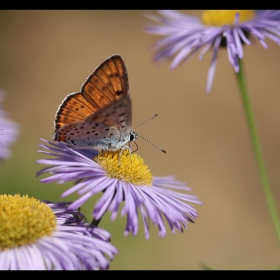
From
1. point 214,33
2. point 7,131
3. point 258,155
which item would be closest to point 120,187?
point 258,155

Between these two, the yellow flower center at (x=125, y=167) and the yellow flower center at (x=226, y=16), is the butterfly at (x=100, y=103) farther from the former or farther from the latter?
the yellow flower center at (x=226, y=16)

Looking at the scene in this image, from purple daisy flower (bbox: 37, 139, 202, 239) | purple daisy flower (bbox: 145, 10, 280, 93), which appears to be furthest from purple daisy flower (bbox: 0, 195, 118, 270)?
purple daisy flower (bbox: 145, 10, 280, 93)

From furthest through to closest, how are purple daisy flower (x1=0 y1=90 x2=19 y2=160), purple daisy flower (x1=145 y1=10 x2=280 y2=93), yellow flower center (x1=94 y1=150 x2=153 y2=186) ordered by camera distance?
purple daisy flower (x1=145 y1=10 x2=280 y2=93)
purple daisy flower (x1=0 y1=90 x2=19 y2=160)
yellow flower center (x1=94 y1=150 x2=153 y2=186)

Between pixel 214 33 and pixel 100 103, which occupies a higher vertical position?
pixel 214 33

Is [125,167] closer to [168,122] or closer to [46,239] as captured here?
[46,239]

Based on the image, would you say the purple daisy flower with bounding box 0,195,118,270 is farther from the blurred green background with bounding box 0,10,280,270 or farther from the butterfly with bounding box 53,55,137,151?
the blurred green background with bounding box 0,10,280,270

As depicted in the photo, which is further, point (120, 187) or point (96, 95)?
point (96, 95)

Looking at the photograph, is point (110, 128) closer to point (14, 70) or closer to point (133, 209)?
point (133, 209)
